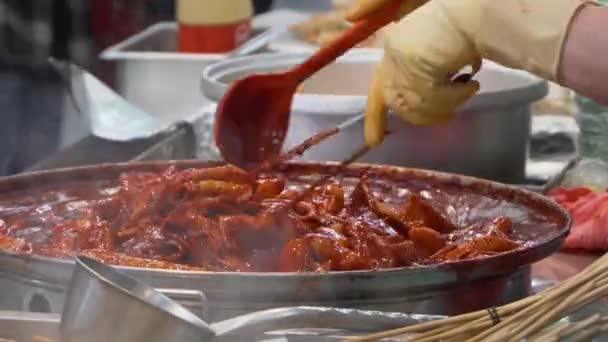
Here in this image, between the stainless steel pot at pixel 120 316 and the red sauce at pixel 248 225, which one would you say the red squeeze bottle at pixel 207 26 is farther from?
the stainless steel pot at pixel 120 316

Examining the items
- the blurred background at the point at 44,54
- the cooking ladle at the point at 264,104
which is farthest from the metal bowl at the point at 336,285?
the blurred background at the point at 44,54

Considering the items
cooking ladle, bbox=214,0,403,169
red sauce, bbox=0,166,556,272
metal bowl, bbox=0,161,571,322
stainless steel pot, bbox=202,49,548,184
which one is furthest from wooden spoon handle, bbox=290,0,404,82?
stainless steel pot, bbox=202,49,548,184

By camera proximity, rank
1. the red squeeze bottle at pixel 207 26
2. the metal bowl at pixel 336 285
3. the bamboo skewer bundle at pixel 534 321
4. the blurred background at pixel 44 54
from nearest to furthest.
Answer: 1. the bamboo skewer bundle at pixel 534 321
2. the metal bowl at pixel 336 285
3. the red squeeze bottle at pixel 207 26
4. the blurred background at pixel 44 54

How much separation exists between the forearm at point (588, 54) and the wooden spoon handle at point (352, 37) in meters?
0.31

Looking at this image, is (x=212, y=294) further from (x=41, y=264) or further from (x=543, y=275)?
(x=543, y=275)

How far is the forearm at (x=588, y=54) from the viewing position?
1.61 meters

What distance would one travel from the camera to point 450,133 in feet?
8.66

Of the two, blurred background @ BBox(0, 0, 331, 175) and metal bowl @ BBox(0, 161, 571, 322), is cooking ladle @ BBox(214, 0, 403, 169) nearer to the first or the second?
metal bowl @ BBox(0, 161, 571, 322)

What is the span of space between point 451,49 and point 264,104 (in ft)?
1.11

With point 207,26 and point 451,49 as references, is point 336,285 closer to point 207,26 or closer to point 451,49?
point 451,49

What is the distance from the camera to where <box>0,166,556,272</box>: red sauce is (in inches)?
64.3

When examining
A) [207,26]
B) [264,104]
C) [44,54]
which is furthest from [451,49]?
[44,54]

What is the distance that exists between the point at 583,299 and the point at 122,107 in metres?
1.97

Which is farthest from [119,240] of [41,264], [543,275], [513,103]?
[513,103]
